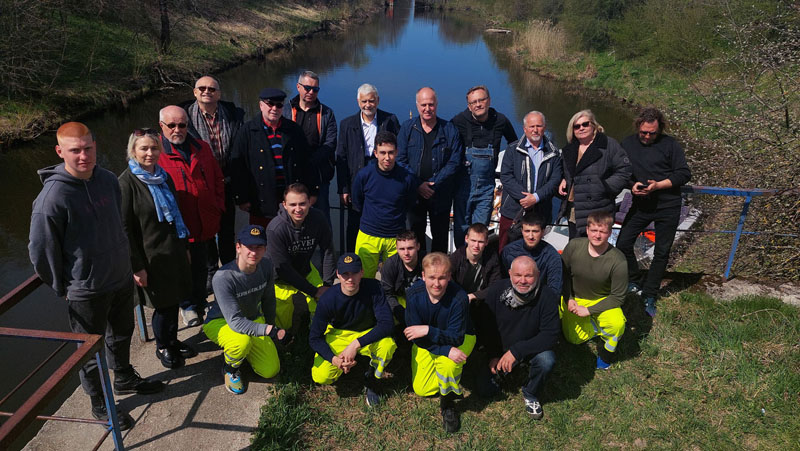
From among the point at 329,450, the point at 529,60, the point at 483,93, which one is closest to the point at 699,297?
the point at 483,93

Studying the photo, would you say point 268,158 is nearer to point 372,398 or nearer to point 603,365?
point 372,398

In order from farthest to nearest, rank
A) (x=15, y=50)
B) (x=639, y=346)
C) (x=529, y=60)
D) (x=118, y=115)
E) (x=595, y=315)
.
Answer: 1. (x=529, y=60)
2. (x=118, y=115)
3. (x=15, y=50)
4. (x=639, y=346)
5. (x=595, y=315)

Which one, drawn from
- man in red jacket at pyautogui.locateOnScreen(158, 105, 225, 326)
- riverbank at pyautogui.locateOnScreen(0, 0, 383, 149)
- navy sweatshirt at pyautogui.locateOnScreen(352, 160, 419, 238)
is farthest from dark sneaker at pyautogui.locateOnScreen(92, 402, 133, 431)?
riverbank at pyautogui.locateOnScreen(0, 0, 383, 149)

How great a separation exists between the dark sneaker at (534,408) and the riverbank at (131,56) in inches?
539

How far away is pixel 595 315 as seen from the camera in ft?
13.7

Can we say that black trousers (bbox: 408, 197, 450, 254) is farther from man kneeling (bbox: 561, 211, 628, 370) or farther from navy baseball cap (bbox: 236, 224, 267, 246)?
navy baseball cap (bbox: 236, 224, 267, 246)

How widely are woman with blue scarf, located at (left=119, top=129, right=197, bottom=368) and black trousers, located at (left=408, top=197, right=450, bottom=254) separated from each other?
207cm

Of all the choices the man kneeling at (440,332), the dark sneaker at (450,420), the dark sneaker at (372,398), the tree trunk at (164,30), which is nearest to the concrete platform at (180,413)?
the dark sneaker at (372,398)

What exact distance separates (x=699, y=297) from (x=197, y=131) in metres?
4.84

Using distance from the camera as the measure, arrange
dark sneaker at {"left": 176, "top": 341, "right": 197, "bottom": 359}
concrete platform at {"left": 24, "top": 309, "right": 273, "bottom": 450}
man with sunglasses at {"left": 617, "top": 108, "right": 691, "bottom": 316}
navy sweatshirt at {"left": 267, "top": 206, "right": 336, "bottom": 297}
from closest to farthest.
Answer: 1. concrete platform at {"left": 24, "top": 309, "right": 273, "bottom": 450}
2. dark sneaker at {"left": 176, "top": 341, "right": 197, "bottom": 359}
3. navy sweatshirt at {"left": 267, "top": 206, "right": 336, "bottom": 297}
4. man with sunglasses at {"left": 617, "top": 108, "right": 691, "bottom": 316}

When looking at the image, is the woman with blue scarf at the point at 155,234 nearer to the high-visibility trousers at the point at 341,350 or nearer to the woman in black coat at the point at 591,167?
the high-visibility trousers at the point at 341,350

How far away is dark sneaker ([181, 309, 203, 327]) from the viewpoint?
446 cm

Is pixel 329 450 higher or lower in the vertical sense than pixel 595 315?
lower

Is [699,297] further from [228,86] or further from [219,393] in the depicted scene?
[228,86]
